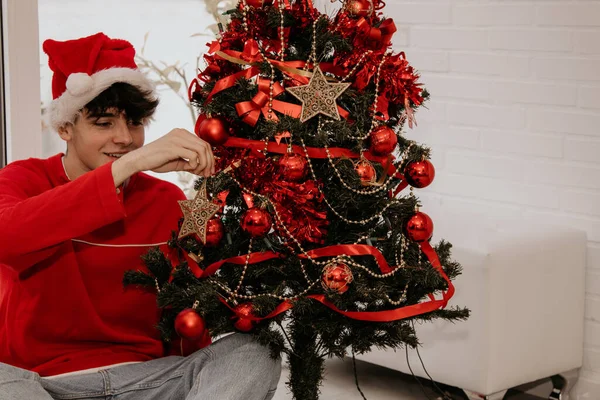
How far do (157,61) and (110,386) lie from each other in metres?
1.87

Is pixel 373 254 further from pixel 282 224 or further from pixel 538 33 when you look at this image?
pixel 538 33

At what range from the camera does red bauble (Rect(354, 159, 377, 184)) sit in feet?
5.11

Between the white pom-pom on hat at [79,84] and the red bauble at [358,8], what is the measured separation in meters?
0.58

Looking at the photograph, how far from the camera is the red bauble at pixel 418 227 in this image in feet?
5.27

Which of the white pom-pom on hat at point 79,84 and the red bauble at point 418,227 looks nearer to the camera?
the red bauble at point 418,227

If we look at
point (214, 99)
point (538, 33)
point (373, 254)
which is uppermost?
point (538, 33)

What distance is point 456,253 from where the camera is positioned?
2.38 m

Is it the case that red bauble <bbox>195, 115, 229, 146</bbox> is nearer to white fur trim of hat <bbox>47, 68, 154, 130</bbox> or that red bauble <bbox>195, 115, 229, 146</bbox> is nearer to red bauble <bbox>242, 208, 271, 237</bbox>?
red bauble <bbox>242, 208, 271, 237</bbox>

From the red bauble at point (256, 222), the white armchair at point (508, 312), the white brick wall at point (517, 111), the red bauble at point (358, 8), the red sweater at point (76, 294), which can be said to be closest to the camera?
the red bauble at point (256, 222)

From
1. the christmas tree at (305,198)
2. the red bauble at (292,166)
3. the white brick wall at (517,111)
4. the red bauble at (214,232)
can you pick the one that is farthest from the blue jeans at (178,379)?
the white brick wall at (517,111)

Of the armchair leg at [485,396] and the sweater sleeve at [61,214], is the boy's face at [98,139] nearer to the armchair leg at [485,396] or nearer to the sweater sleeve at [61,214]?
Answer: the sweater sleeve at [61,214]

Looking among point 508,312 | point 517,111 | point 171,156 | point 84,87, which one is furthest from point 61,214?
point 517,111

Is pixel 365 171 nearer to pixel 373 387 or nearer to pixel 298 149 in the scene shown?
pixel 298 149

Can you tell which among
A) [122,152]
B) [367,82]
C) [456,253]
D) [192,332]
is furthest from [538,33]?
[192,332]
